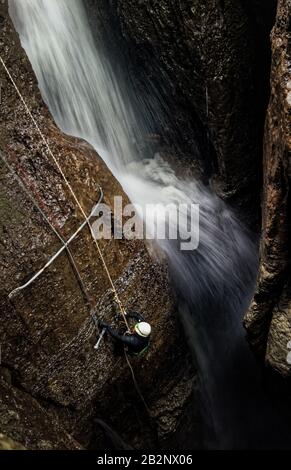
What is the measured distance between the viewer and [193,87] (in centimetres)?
593

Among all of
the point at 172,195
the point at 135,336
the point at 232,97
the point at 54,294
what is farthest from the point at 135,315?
the point at 232,97

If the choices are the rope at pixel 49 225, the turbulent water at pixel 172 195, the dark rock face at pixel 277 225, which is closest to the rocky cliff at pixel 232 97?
the dark rock face at pixel 277 225

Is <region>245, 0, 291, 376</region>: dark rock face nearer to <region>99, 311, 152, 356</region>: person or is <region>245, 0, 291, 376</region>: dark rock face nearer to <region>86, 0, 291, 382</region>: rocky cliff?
<region>86, 0, 291, 382</region>: rocky cliff

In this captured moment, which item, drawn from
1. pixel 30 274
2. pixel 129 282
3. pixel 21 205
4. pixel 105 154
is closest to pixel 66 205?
pixel 21 205

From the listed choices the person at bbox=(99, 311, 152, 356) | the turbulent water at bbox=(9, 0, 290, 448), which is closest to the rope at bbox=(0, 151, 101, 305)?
the person at bbox=(99, 311, 152, 356)

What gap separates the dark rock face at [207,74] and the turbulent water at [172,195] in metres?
0.39

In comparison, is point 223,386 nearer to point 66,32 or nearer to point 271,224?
point 271,224

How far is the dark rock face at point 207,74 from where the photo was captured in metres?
5.44

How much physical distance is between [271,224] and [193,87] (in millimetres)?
2166

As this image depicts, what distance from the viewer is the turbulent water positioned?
6312 mm

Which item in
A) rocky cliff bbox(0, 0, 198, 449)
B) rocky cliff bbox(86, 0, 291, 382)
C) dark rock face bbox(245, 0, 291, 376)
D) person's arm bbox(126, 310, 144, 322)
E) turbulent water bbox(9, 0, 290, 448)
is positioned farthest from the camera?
turbulent water bbox(9, 0, 290, 448)

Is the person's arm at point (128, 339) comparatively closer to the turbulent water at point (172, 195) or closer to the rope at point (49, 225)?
the rope at point (49, 225)

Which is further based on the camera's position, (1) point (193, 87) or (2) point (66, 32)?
(2) point (66, 32)

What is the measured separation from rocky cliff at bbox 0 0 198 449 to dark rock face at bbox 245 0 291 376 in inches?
50.9
